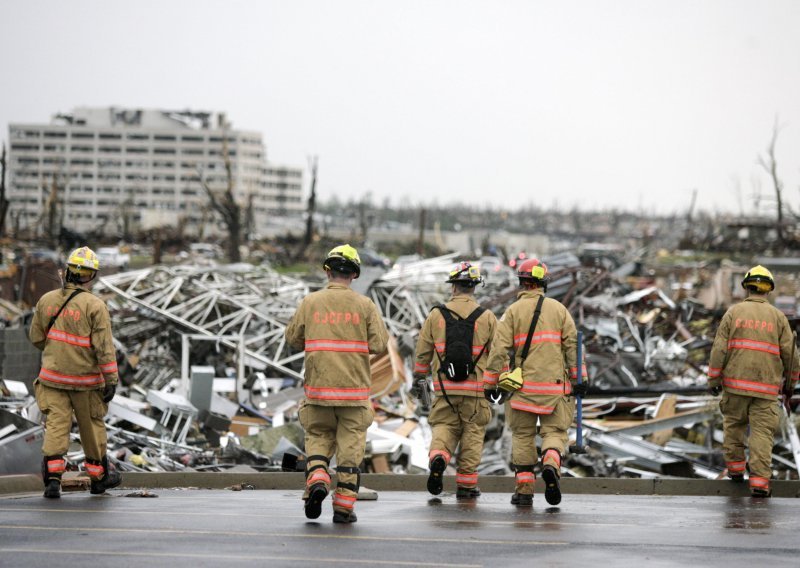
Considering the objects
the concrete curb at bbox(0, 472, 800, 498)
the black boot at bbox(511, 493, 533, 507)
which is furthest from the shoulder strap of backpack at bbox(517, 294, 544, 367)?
the concrete curb at bbox(0, 472, 800, 498)

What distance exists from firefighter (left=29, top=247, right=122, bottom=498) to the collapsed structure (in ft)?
5.09

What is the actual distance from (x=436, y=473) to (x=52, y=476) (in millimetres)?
3058

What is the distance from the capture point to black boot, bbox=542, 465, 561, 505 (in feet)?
30.3

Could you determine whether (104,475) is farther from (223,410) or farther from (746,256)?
(746,256)

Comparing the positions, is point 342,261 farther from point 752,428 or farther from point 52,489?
point 752,428

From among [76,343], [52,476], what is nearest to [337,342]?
[76,343]

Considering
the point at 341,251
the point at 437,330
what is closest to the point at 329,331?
the point at 341,251

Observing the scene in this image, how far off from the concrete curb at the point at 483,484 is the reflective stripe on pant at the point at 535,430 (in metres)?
2.20

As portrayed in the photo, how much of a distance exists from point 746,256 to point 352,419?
4773cm

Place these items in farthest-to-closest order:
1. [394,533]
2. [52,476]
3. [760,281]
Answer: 1. [760,281]
2. [52,476]
3. [394,533]

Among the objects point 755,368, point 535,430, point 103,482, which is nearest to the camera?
point 535,430

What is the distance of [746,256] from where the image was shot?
2101 inches

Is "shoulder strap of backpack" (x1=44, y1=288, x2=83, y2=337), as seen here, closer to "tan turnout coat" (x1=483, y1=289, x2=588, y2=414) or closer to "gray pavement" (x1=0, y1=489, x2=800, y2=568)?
"gray pavement" (x1=0, y1=489, x2=800, y2=568)

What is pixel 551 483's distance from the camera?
366 inches
